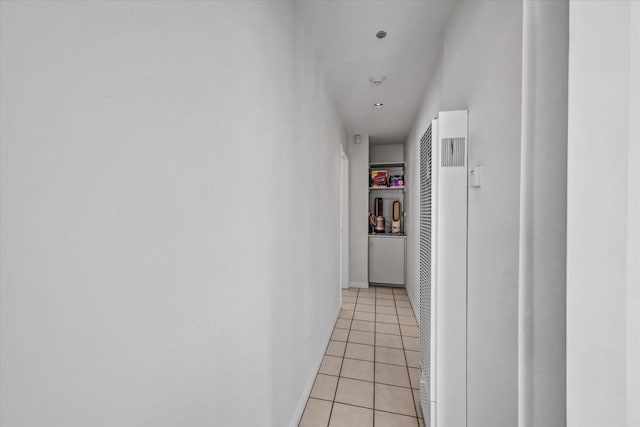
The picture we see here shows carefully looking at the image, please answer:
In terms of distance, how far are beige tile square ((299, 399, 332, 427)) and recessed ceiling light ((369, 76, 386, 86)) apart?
2.68 m

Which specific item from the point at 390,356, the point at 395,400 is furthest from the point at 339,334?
the point at 395,400

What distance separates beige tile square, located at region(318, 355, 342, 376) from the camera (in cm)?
221

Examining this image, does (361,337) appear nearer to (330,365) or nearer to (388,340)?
(388,340)

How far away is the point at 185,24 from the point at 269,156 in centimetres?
60

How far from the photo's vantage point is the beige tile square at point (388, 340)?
Result: 8.66ft

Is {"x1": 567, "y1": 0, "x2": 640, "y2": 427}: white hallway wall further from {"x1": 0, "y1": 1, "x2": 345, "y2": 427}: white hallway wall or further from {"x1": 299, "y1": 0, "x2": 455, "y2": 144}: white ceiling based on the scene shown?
{"x1": 299, "y1": 0, "x2": 455, "y2": 144}: white ceiling

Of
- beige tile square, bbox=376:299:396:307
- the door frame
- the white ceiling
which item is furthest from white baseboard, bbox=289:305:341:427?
the white ceiling

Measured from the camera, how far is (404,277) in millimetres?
4457

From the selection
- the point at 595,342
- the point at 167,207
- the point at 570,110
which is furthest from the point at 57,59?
the point at 595,342

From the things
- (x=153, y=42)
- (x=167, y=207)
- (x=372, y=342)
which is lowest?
(x=372, y=342)

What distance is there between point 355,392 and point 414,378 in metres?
0.51

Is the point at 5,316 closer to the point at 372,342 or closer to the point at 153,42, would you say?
the point at 153,42

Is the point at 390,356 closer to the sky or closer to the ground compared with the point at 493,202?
closer to the ground

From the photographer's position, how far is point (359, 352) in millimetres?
2510
